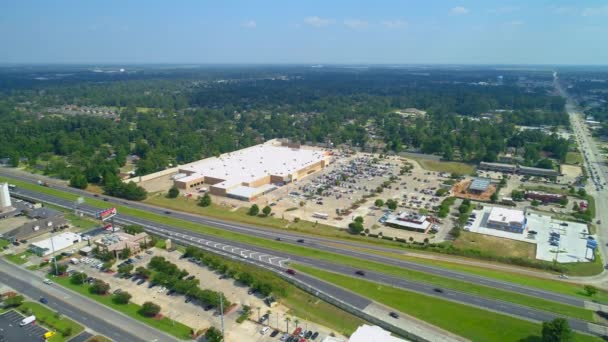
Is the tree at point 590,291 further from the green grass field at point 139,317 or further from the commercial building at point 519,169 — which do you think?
the commercial building at point 519,169

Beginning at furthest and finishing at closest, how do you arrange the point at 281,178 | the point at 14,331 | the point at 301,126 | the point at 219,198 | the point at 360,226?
1. the point at 301,126
2. the point at 281,178
3. the point at 219,198
4. the point at 360,226
5. the point at 14,331

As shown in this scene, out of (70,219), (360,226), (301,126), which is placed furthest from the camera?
(301,126)

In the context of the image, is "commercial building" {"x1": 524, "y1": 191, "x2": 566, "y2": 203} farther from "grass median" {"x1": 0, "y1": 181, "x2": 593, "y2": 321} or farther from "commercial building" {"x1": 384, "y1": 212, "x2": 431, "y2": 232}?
"grass median" {"x1": 0, "y1": 181, "x2": 593, "y2": 321}

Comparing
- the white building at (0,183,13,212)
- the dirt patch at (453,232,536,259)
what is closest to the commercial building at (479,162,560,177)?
the dirt patch at (453,232,536,259)

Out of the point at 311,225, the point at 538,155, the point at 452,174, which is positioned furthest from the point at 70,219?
the point at 538,155

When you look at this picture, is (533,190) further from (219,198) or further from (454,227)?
(219,198)

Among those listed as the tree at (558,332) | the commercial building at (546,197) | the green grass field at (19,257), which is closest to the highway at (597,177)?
the commercial building at (546,197)

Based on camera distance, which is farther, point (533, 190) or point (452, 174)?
point (452, 174)

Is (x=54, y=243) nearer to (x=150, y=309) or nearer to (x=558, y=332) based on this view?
(x=150, y=309)
